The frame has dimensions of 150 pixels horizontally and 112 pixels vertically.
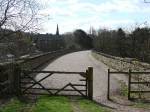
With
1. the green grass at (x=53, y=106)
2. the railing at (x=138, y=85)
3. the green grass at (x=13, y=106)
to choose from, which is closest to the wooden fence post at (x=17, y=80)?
the green grass at (x=53, y=106)

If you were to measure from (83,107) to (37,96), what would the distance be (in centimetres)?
335

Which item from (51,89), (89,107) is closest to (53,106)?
(89,107)

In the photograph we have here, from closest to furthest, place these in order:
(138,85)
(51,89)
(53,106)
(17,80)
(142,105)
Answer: (53,106) → (142,105) → (51,89) → (17,80) → (138,85)

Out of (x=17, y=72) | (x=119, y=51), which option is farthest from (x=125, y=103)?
(x=119, y=51)

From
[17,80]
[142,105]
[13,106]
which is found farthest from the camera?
[17,80]

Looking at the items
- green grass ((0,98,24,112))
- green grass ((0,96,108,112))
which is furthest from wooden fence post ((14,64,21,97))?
green grass ((0,98,24,112))

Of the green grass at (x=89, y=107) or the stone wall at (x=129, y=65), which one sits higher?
the stone wall at (x=129, y=65)

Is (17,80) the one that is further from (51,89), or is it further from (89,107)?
(89,107)

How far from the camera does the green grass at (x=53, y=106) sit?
13634 mm

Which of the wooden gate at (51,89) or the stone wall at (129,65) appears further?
the stone wall at (129,65)

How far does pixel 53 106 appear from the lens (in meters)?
14.2

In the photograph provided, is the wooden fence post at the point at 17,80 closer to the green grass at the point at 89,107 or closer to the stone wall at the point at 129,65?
the green grass at the point at 89,107

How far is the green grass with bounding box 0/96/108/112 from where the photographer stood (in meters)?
13.6

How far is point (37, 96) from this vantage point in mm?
17375
